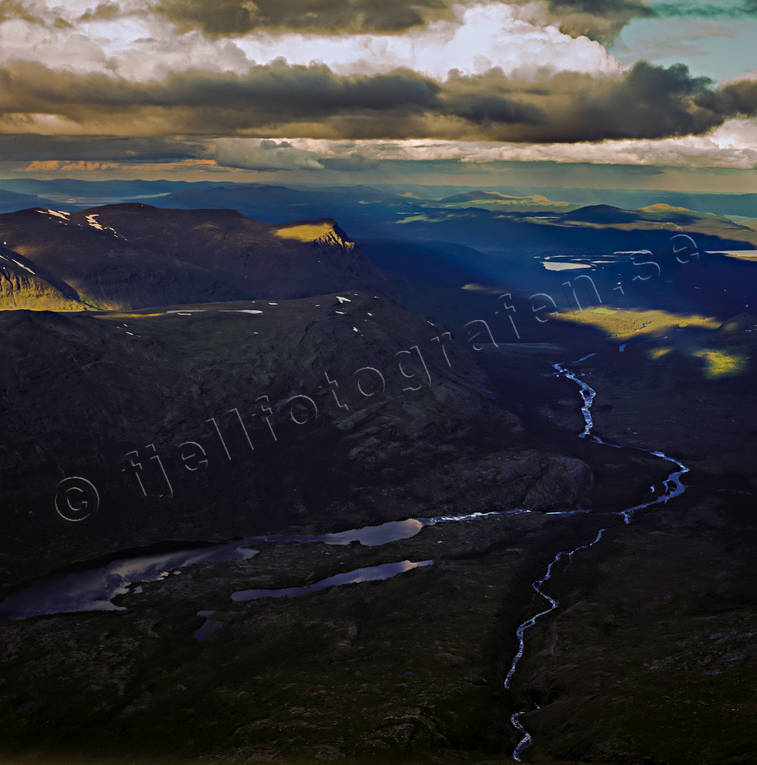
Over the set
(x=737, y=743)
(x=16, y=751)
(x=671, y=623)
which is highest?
(x=737, y=743)

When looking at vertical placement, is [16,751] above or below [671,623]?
above

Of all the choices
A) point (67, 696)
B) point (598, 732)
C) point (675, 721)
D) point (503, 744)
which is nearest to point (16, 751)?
point (67, 696)

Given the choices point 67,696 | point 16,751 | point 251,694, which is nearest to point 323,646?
point 251,694

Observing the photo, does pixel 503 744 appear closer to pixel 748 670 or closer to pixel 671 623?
pixel 748 670

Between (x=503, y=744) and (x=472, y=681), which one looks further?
(x=472, y=681)

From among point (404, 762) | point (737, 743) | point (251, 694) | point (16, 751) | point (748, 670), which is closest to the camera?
point (737, 743)

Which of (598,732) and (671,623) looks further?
(671,623)

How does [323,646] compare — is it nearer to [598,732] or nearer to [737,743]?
[598,732]

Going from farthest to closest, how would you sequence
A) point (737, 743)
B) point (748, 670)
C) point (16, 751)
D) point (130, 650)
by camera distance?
point (130, 650) < point (748, 670) < point (16, 751) < point (737, 743)

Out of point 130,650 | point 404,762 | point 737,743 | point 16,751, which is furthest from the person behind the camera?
point 130,650
